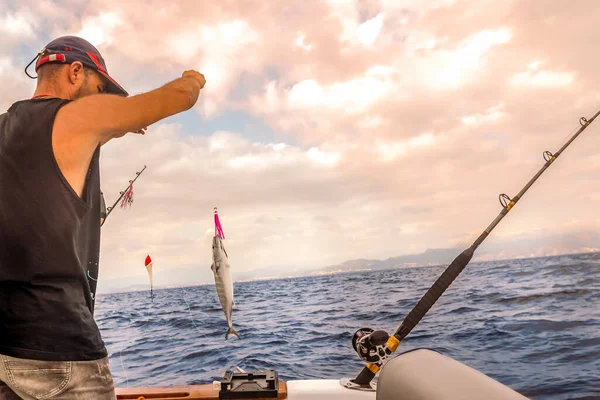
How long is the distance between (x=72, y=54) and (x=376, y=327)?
1.82 meters

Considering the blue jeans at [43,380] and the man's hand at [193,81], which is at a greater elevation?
the man's hand at [193,81]

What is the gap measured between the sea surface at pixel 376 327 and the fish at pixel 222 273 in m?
0.65

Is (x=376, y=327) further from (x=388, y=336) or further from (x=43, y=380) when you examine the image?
(x=43, y=380)

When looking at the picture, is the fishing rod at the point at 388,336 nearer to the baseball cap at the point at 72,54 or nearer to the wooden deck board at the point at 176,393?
the wooden deck board at the point at 176,393

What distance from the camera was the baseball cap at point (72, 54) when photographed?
122 centimetres

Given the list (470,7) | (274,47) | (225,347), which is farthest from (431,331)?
(470,7)

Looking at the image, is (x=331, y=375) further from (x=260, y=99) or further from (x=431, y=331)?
(x=260, y=99)

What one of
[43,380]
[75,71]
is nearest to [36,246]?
[43,380]

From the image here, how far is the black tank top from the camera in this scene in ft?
3.29

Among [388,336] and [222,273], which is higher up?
[222,273]

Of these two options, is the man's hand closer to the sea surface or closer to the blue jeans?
the blue jeans

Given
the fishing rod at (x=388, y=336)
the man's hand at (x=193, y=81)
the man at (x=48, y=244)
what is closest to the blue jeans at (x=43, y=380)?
the man at (x=48, y=244)

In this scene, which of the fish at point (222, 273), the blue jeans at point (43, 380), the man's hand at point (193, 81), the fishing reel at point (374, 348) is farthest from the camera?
the fish at point (222, 273)

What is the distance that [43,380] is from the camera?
0.99 m
